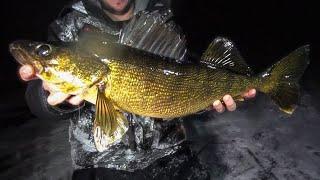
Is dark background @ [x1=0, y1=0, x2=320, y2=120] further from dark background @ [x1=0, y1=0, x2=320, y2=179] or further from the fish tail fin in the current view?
the fish tail fin

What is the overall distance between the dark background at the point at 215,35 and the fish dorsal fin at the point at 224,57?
6.34 ft

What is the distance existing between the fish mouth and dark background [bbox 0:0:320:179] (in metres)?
2.39

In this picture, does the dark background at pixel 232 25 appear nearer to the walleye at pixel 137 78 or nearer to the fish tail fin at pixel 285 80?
the fish tail fin at pixel 285 80

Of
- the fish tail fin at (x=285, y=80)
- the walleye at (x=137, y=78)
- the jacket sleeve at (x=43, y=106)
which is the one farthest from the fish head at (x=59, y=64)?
the fish tail fin at (x=285, y=80)

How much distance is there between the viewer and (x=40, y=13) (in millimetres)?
11852

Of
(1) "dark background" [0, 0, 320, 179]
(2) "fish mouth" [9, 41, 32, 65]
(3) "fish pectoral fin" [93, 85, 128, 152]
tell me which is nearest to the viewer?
(2) "fish mouth" [9, 41, 32, 65]

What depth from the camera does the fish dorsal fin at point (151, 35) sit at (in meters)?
2.25

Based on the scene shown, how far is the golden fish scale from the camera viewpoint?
2.17 meters

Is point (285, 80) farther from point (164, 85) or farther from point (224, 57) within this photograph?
point (164, 85)

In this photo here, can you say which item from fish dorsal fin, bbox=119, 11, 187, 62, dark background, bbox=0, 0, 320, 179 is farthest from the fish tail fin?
dark background, bbox=0, 0, 320, 179

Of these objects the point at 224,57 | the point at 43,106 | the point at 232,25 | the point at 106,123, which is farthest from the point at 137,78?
the point at 232,25

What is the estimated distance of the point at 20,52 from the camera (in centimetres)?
203

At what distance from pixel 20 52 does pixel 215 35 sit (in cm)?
943

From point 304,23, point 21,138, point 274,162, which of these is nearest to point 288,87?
point 274,162
